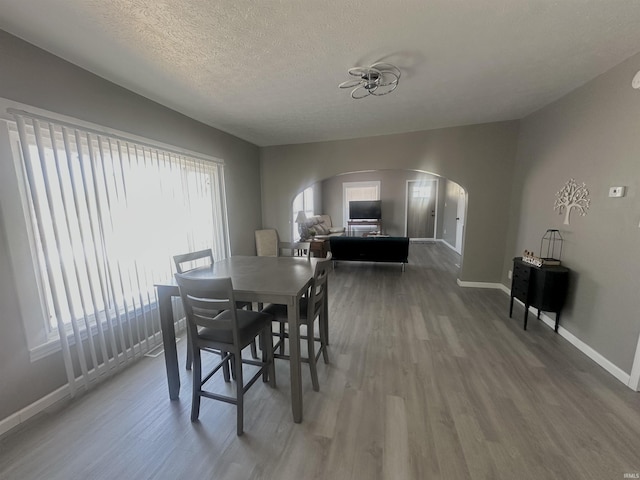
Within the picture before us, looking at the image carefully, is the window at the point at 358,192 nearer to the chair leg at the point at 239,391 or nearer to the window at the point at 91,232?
the window at the point at 91,232

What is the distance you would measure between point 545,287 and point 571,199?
3.12ft

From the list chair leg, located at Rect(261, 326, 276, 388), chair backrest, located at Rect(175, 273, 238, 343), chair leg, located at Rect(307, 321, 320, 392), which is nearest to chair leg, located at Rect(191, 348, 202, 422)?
chair backrest, located at Rect(175, 273, 238, 343)

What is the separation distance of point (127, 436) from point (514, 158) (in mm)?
5277

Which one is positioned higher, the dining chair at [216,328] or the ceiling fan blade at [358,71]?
the ceiling fan blade at [358,71]

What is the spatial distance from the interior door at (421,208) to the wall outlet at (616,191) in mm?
6526

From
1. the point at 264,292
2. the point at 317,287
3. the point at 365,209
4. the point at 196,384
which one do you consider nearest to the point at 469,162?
the point at 317,287

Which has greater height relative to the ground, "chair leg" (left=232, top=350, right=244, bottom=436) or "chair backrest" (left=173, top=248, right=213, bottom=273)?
"chair backrest" (left=173, top=248, right=213, bottom=273)

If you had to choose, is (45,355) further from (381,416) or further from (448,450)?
(448,450)

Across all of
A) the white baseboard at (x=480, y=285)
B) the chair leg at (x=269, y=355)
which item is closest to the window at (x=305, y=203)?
the white baseboard at (x=480, y=285)

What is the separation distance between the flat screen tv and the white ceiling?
588 cm

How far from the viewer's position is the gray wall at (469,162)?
3.78m

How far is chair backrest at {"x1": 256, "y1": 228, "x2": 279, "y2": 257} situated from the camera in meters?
4.62

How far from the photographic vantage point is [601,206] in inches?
86.7

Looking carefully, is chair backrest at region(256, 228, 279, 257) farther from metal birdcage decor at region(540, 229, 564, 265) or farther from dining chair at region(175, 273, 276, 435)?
metal birdcage decor at region(540, 229, 564, 265)
